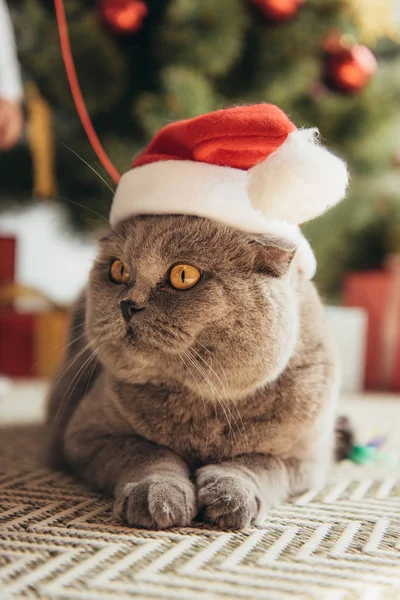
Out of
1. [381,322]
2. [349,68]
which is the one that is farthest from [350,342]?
[349,68]

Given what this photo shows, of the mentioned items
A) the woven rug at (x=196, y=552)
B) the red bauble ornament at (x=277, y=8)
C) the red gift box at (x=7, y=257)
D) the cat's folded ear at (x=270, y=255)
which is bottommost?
the woven rug at (x=196, y=552)

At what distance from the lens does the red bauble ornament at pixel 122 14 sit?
1.78m

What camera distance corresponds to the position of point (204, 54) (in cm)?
188

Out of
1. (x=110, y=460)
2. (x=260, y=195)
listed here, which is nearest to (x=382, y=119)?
(x=260, y=195)

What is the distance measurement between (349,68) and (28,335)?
1339 millimetres

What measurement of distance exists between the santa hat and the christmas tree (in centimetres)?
91

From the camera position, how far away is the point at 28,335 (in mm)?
2223

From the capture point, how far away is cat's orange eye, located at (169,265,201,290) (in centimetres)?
76

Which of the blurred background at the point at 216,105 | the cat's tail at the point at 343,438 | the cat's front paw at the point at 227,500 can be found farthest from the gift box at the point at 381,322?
the cat's front paw at the point at 227,500

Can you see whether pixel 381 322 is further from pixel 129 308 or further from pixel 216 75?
pixel 129 308

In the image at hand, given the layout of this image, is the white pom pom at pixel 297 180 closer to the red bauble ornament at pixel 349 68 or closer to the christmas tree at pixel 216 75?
the christmas tree at pixel 216 75

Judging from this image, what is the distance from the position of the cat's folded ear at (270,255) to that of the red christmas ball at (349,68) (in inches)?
50.6

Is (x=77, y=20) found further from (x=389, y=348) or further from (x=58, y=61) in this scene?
(x=389, y=348)

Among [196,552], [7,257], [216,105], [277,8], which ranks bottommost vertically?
[196,552]
